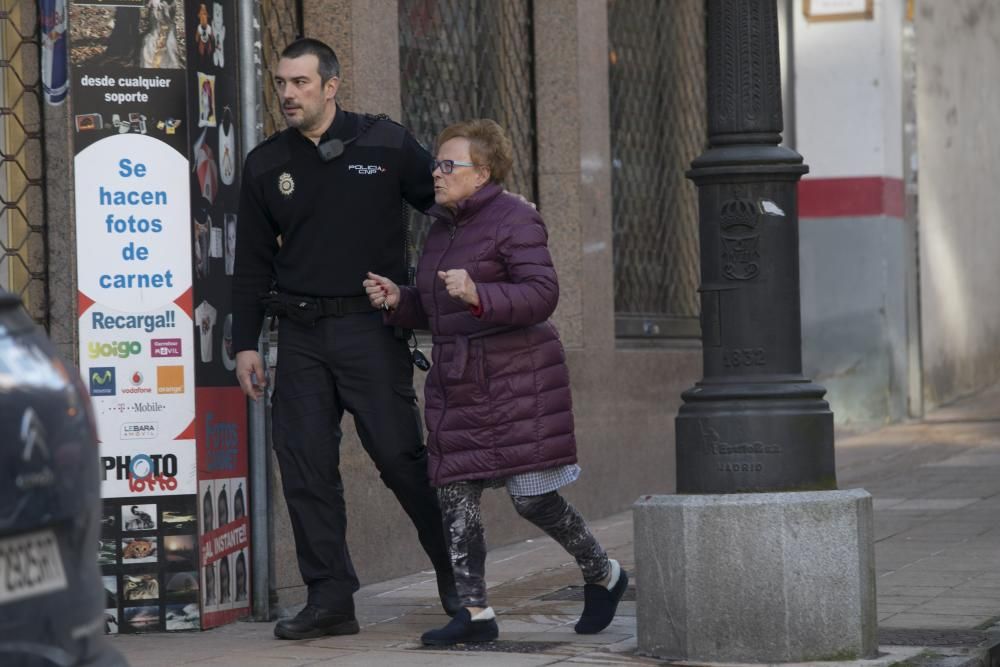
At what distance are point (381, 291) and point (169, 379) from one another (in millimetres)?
999

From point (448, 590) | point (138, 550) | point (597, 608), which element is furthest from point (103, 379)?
point (597, 608)

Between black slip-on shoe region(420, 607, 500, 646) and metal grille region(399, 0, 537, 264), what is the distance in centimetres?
326

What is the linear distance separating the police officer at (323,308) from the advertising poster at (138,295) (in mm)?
321

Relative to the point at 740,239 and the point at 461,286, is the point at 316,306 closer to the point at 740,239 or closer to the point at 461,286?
the point at 461,286

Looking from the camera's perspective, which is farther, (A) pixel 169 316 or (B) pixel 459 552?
(A) pixel 169 316

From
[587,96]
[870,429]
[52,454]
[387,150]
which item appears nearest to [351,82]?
[387,150]

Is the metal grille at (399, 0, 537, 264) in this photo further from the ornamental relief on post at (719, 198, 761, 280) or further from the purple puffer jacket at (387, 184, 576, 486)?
the ornamental relief on post at (719, 198, 761, 280)

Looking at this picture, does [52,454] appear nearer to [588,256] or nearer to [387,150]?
[387,150]

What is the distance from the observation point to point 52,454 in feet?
12.1

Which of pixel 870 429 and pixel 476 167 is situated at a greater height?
pixel 476 167

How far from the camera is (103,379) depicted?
7.14 meters

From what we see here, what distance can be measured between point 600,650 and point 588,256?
4663mm

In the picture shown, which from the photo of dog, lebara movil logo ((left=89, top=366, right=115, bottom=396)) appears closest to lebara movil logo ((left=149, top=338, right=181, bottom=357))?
lebara movil logo ((left=89, top=366, right=115, bottom=396))

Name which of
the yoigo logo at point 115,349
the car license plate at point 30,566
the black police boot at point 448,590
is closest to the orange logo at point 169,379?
the yoigo logo at point 115,349
